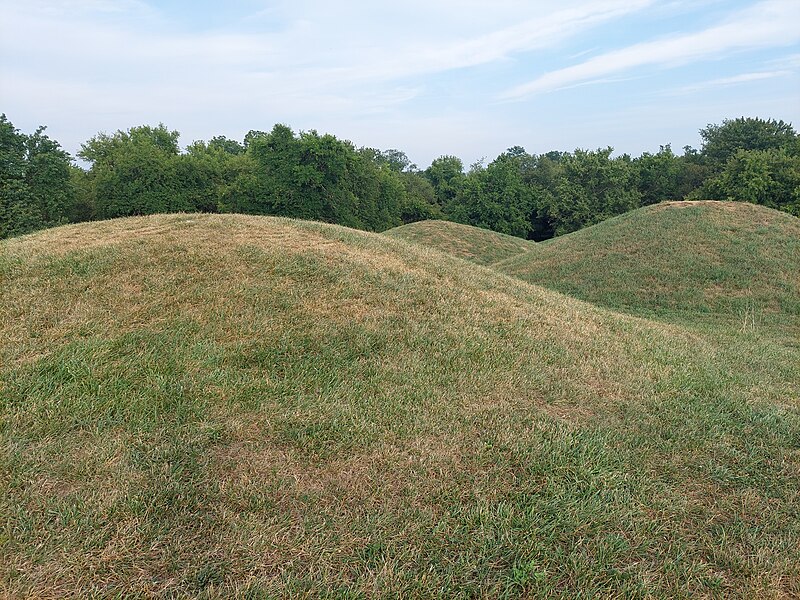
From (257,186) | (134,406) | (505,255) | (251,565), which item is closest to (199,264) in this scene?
(134,406)

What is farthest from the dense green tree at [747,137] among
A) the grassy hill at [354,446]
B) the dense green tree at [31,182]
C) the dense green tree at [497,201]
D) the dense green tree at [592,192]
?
the dense green tree at [31,182]

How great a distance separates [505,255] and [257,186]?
1690 cm

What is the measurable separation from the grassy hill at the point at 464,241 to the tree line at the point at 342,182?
6.55m

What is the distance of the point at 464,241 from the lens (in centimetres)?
2644

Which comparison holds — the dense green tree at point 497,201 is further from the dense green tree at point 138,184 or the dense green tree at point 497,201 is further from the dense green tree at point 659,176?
the dense green tree at point 138,184

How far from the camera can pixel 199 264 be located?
6.67m

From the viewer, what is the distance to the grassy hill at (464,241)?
24891 millimetres

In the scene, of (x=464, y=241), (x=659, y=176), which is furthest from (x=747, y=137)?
(x=464, y=241)

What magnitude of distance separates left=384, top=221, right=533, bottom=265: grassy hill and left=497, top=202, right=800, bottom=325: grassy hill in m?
6.53

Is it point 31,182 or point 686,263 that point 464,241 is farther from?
point 31,182

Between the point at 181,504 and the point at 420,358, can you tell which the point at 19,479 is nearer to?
the point at 181,504

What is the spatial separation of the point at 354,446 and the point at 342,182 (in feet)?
98.3

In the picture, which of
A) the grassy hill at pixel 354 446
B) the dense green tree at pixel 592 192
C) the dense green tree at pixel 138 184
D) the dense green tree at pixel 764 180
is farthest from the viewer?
the dense green tree at pixel 592 192

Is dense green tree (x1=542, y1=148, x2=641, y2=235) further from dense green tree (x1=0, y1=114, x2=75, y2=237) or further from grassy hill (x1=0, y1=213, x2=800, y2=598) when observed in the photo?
dense green tree (x1=0, y1=114, x2=75, y2=237)
